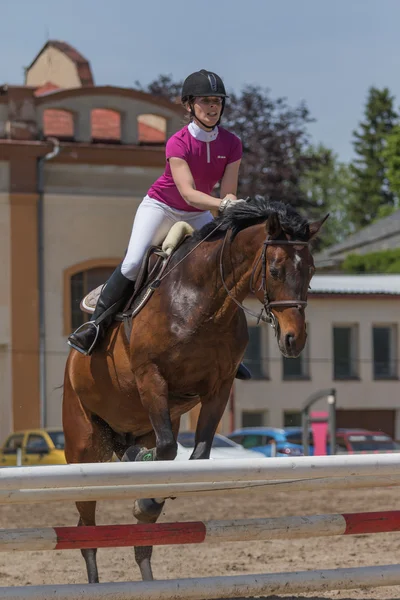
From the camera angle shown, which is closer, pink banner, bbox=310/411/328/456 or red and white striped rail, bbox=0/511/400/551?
red and white striped rail, bbox=0/511/400/551

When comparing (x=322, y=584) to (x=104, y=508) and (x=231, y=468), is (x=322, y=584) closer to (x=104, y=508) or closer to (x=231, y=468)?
(x=231, y=468)

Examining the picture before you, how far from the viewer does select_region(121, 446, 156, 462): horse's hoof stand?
6.97 metres

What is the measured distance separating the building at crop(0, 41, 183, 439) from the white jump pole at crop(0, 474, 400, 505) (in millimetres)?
24655

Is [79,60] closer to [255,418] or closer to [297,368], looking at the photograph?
[297,368]

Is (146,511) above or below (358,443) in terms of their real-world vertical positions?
above

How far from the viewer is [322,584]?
6.10 metres

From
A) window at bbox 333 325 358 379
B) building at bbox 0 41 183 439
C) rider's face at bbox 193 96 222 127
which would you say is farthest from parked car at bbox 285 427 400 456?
rider's face at bbox 193 96 222 127

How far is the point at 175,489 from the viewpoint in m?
5.77

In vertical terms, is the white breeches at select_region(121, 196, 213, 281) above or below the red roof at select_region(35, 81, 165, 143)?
below

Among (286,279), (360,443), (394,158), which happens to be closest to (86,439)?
(286,279)

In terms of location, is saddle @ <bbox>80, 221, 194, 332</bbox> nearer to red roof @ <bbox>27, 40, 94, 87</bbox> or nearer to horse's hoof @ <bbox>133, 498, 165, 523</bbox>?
horse's hoof @ <bbox>133, 498, 165, 523</bbox>

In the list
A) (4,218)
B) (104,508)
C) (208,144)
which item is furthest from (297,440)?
(208,144)

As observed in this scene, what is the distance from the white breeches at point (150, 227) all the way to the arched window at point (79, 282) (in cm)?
2419

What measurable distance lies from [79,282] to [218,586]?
87.8 ft
